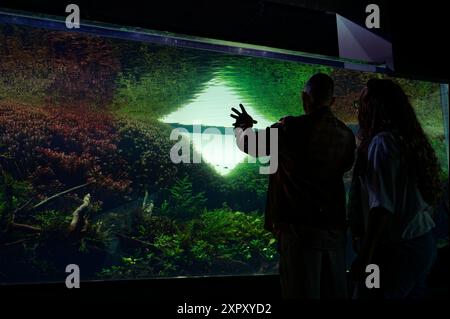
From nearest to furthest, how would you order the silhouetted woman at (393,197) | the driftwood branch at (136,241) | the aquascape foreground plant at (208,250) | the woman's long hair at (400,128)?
the silhouetted woman at (393,197)
the woman's long hair at (400,128)
the driftwood branch at (136,241)
the aquascape foreground plant at (208,250)

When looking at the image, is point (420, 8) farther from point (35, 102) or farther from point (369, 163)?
point (35, 102)

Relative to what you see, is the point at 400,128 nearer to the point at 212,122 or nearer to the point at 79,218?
the point at 212,122

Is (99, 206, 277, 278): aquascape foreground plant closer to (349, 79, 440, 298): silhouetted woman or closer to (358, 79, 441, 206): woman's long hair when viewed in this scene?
(349, 79, 440, 298): silhouetted woman

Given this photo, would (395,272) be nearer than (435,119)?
Yes

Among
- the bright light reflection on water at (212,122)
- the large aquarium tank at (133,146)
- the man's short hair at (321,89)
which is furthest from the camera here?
the bright light reflection on water at (212,122)

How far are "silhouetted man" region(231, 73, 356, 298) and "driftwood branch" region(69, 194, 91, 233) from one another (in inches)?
105

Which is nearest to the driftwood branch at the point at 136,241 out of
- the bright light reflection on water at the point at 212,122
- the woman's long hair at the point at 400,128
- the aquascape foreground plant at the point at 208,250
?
the aquascape foreground plant at the point at 208,250

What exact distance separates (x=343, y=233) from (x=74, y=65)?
12.3ft

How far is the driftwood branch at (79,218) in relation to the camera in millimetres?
4406

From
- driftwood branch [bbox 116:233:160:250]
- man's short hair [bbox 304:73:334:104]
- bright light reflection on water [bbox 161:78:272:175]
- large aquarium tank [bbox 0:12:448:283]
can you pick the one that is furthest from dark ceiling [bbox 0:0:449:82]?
driftwood branch [bbox 116:233:160:250]

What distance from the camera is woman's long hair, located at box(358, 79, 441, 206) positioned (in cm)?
231

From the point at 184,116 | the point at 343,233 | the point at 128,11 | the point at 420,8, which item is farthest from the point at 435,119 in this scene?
the point at 128,11

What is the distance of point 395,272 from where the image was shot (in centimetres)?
215

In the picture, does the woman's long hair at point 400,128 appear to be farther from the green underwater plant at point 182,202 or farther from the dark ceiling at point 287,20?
the green underwater plant at point 182,202
